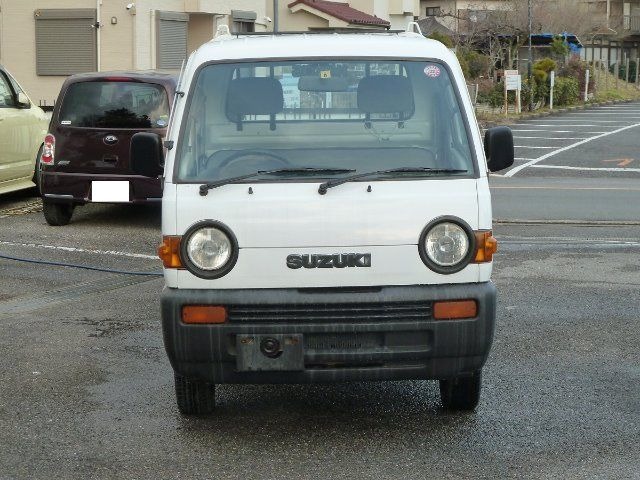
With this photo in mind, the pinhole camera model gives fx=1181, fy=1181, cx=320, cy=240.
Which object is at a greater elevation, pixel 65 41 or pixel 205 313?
pixel 65 41

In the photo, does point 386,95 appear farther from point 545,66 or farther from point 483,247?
point 545,66

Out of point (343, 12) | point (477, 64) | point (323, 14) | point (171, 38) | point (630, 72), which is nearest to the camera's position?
point (171, 38)

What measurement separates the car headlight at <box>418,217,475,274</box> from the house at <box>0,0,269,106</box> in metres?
23.6

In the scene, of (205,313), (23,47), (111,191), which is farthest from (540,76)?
(205,313)

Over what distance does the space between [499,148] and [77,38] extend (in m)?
23.8

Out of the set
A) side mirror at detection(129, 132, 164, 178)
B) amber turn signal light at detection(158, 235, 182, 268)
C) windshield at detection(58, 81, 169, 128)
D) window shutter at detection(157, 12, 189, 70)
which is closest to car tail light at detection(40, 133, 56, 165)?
windshield at detection(58, 81, 169, 128)

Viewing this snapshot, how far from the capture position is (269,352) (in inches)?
204

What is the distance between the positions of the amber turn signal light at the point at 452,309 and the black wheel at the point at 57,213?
794 cm

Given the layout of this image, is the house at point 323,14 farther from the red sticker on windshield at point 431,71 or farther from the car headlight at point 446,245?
the car headlight at point 446,245

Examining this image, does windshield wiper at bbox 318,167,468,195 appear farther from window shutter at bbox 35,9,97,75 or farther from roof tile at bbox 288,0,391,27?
roof tile at bbox 288,0,391,27

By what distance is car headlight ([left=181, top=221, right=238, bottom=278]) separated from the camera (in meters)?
5.23

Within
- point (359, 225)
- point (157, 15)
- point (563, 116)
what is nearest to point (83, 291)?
point (359, 225)

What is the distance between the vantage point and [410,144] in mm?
5699

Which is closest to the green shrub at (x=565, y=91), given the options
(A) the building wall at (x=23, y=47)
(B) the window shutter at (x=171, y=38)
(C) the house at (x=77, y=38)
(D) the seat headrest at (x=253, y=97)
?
(B) the window shutter at (x=171, y=38)
